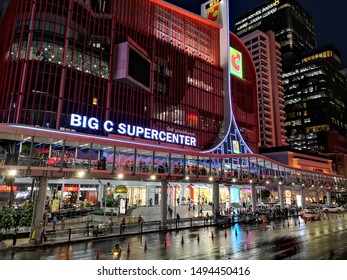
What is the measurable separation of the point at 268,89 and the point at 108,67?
9451 cm

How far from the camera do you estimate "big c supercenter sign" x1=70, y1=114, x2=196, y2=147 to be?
165 feet

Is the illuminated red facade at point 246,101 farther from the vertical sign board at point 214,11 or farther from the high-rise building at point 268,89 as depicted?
the high-rise building at point 268,89

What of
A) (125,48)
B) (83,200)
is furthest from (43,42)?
(83,200)

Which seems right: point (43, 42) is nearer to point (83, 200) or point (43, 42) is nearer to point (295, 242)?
point (83, 200)

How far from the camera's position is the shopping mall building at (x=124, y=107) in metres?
32.6

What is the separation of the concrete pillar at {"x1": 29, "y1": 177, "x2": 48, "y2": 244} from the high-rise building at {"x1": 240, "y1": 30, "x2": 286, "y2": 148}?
359ft

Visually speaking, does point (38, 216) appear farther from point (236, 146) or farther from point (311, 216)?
point (236, 146)

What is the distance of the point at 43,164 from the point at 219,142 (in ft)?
170

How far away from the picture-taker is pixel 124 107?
5769cm

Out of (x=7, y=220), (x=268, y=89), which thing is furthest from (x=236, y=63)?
(x=7, y=220)

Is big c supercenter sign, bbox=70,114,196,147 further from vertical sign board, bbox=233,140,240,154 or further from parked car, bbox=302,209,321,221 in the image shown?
parked car, bbox=302,209,321,221

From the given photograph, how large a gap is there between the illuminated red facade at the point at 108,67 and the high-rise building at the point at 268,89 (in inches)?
2081

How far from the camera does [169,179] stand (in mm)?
37094

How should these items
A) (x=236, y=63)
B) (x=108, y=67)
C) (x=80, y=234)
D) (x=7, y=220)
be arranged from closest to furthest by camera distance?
(x=7, y=220) < (x=80, y=234) < (x=108, y=67) < (x=236, y=63)
